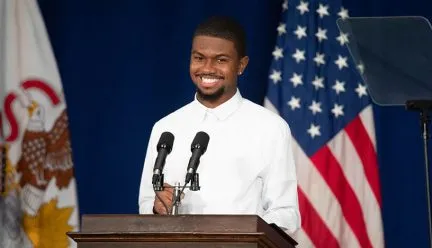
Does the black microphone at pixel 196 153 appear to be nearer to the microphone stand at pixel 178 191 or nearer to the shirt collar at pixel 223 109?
the microphone stand at pixel 178 191

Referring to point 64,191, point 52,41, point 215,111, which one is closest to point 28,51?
point 52,41

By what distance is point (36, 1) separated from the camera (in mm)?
5438

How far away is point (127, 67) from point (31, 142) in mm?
697

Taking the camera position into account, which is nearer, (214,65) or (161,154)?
(161,154)

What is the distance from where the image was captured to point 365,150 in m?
5.16

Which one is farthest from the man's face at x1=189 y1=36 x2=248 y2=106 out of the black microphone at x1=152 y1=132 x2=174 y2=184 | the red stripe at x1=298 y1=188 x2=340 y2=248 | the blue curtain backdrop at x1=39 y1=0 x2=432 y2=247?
the blue curtain backdrop at x1=39 y1=0 x2=432 y2=247

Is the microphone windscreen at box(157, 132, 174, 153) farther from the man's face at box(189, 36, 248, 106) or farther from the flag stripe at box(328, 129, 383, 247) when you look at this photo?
the flag stripe at box(328, 129, 383, 247)

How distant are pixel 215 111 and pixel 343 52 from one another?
A: 1832 millimetres

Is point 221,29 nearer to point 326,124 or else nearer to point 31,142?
point 326,124

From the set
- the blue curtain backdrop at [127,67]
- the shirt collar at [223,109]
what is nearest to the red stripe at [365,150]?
the blue curtain backdrop at [127,67]

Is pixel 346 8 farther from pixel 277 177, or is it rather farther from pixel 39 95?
pixel 277 177

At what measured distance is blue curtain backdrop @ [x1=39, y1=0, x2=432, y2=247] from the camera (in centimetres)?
545

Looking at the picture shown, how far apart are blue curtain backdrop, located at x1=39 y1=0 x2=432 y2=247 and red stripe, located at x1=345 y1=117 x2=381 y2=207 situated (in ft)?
1.87

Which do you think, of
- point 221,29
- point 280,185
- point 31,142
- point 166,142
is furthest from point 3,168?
point 166,142
